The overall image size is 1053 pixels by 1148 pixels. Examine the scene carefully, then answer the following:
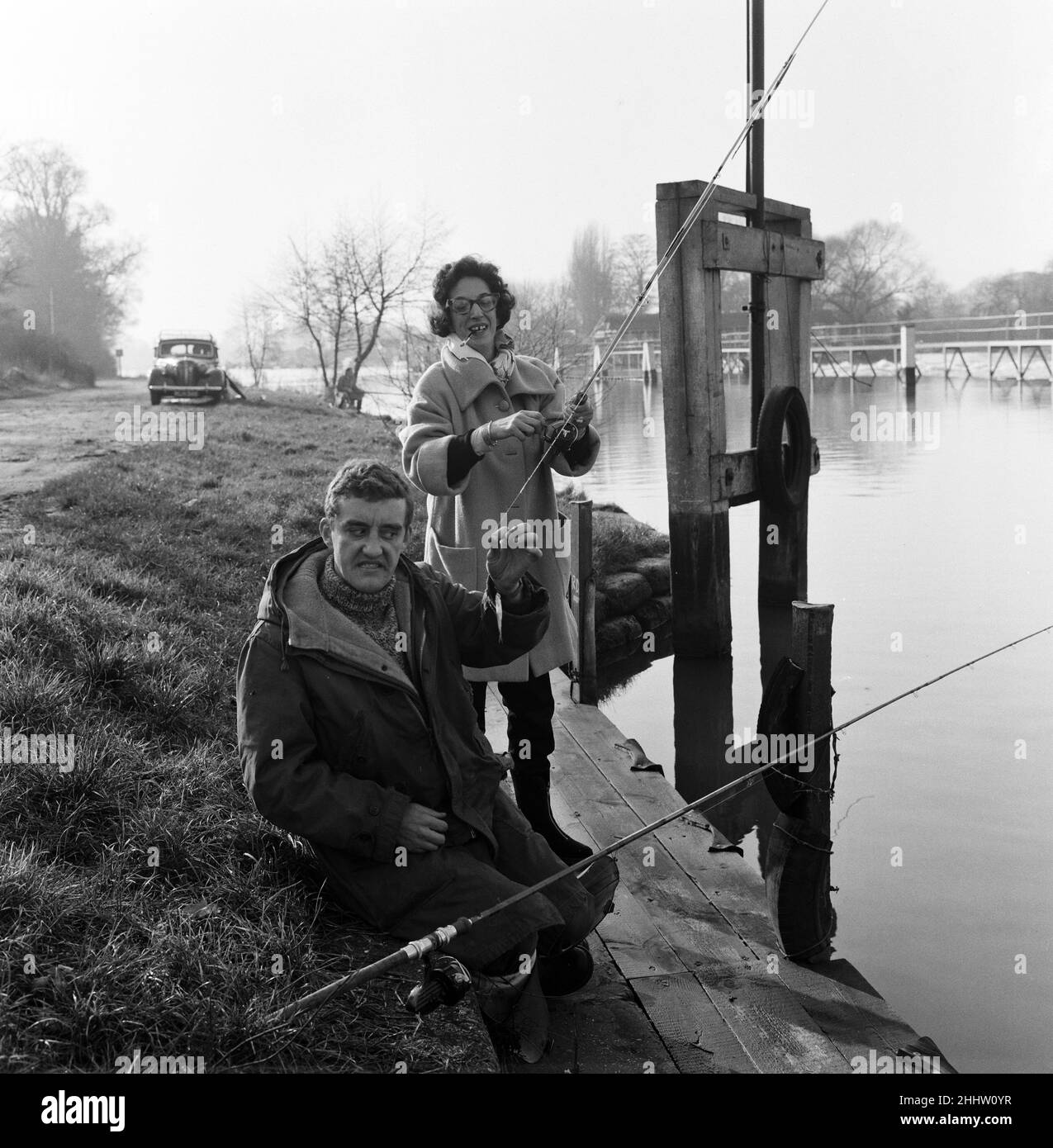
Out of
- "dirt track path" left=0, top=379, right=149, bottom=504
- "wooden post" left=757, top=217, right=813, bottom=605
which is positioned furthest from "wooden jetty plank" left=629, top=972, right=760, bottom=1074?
"dirt track path" left=0, top=379, right=149, bottom=504

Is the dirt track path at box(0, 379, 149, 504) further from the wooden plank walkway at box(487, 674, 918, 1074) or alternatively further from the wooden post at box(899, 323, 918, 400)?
the wooden post at box(899, 323, 918, 400)

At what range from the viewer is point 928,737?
8.05 m

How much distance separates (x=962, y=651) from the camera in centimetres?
1015

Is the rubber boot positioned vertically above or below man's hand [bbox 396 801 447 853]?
below

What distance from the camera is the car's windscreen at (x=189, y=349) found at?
29203 millimetres

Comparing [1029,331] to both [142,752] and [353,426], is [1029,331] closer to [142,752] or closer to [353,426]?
[353,426]

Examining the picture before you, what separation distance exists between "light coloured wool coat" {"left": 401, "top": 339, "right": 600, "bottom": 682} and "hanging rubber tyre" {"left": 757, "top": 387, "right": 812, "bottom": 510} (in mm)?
5686

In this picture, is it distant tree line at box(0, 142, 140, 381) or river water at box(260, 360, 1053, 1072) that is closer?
river water at box(260, 360, 1053, 1072)

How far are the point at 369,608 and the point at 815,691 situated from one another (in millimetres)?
1733

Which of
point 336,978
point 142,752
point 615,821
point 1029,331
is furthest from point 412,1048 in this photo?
point 1029,331

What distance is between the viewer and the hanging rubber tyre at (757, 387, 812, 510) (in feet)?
31.5

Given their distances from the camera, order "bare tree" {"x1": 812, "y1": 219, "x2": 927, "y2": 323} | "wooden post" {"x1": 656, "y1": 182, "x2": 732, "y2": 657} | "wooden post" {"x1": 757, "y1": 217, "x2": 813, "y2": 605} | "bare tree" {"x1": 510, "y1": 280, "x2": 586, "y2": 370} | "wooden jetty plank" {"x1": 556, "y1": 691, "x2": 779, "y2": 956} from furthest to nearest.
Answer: "bare tree" {"x1": 812, "y1": 219, "x2": 927, "y2": 323} → "bare tree" {"x1": 510, "y1": 280, "x2": 586, "y2": 370} → "wooden post" {"x1": 757, "y1": 217, "x2": 813, "y2": 605} → "wooden post" {"x1": 656, "y1": 182, "x2": 732, "y2": 657} → "wooden jetty plank" {"x1": 556, "y1": 691, "x2": 779, "y2": 956}

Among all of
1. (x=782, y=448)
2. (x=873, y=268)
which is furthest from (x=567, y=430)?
(x=873, y=268)

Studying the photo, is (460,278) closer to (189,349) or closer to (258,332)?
(189,349)
